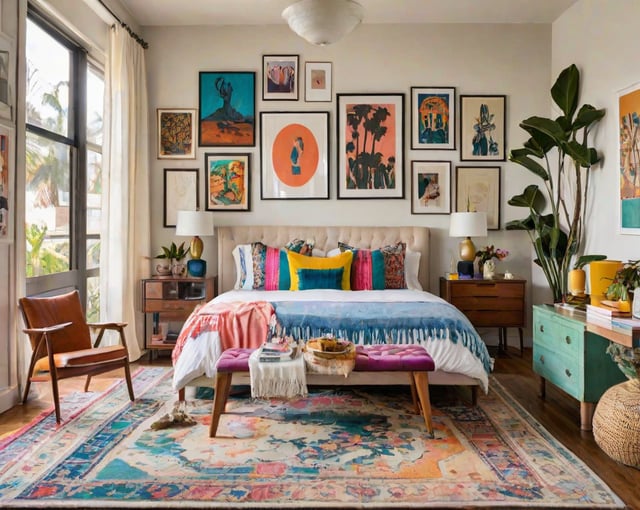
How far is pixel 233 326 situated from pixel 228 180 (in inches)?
94.3

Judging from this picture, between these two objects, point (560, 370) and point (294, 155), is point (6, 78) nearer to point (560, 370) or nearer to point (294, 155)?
point (294, 155)

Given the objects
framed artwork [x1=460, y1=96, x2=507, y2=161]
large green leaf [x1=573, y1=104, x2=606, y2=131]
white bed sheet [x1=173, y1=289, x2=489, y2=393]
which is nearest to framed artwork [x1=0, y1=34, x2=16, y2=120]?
white bed sheet [x1=173, y1=289, x2=489, y2=393]

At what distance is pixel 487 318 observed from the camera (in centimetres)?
518

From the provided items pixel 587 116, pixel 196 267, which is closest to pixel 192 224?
pixel 196 267

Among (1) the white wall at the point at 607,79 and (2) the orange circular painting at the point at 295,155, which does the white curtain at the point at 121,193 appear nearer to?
(2) the orange circular painting at the point at 295,155

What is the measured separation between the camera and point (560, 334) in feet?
11.5

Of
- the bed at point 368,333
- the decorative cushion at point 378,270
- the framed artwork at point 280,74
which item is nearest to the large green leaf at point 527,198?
the decorative cushion at point 378,270

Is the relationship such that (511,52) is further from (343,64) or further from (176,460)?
(176,460)

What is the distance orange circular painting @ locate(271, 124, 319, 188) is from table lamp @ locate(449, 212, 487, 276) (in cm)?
153

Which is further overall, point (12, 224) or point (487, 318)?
point (487, 318)

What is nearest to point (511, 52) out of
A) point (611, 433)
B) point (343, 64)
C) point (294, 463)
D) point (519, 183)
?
point (519, 183)

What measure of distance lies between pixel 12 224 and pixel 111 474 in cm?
188

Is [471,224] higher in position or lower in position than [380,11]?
lower

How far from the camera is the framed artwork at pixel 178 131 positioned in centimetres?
563
